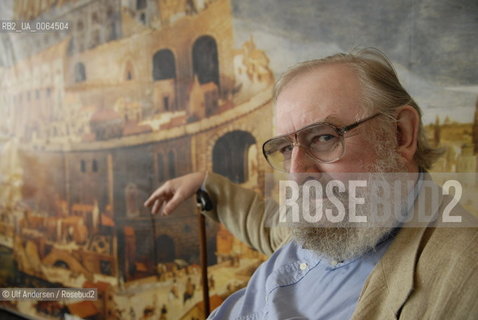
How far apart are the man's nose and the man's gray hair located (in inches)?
8.5

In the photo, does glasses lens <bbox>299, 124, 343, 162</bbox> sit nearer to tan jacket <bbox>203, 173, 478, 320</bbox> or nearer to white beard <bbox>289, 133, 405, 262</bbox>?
white beard <bbox>289, 133, 405, 262</bbox>

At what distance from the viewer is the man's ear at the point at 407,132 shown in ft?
3.46

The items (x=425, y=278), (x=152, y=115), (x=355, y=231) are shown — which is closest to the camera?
(x=425, y=278)

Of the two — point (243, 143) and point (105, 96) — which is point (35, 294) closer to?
point (105, 96)

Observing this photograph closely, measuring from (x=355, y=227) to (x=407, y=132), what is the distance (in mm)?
330

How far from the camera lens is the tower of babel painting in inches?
79.0

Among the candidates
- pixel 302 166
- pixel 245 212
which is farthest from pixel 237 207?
pixel 302 166

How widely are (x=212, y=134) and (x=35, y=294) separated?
7.73ft

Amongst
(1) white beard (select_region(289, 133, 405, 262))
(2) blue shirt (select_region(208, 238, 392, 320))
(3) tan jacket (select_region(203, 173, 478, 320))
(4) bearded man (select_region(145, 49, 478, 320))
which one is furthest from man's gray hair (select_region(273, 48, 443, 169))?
(2) blue shirt (select_region(208, 238, 392, 320))

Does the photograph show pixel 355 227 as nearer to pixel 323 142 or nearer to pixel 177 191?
pixel 323 142

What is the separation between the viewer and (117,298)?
256 centimetres

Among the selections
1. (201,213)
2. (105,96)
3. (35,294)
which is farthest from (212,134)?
(35,294)

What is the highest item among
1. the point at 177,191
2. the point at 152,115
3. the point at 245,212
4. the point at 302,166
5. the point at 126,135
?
the point at 152,115

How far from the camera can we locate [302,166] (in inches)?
42.0
